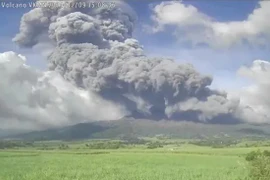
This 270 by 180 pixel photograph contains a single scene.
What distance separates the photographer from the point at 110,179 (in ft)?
88.8

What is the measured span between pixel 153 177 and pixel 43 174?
7562mm

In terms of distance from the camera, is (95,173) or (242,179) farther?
(95,173)

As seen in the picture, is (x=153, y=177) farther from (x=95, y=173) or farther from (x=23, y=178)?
(x=23, y=178)

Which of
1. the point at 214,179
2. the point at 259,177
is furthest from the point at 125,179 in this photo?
the point at 259,177

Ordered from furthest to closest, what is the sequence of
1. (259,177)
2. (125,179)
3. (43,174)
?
(43,174) → (125,179) → (259,177)

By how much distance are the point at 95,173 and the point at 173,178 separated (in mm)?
5993

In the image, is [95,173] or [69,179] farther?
[95,173]

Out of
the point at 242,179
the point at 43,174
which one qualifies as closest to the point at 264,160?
the point at 242,179

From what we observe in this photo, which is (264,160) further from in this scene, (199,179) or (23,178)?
(23,178)

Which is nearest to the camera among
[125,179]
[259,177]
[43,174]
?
[259,177]

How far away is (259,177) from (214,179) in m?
3.68

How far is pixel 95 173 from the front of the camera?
3102 cm

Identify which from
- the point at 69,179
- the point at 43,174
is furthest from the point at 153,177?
the point at 43,174

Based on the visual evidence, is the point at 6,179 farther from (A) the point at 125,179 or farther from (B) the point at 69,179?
(A) the point at 125,179
